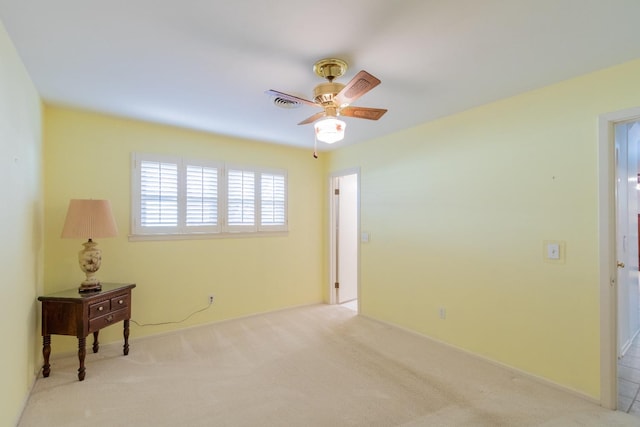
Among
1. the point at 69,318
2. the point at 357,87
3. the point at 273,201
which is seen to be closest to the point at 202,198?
the point at 273,201

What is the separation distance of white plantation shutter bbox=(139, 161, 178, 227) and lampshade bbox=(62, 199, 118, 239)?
2.06 ft

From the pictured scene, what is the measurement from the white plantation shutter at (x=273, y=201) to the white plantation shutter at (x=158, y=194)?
115 cm

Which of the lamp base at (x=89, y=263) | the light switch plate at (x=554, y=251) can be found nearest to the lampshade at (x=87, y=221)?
the lamp base at (x=89, y=263)

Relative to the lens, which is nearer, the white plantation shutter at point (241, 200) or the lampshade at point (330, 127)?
the lampshade at point (330, 127)

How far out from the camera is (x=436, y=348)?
125 inches

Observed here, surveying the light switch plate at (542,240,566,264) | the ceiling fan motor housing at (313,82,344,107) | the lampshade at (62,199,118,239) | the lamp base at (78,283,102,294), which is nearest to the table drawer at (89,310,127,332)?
the lamp base at (78,283,102,294)

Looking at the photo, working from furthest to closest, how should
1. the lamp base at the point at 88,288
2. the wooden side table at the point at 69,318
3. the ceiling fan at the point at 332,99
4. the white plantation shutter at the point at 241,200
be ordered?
the white plantation shutter at the point at 241,200
the lamp base at the point at 88,288
the wooden side table at the point at 69,318
the ceiling fan at the point at 332,99

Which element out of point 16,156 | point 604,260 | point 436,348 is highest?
point 16,156

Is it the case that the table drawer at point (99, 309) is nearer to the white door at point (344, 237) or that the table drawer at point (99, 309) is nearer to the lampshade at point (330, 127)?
the lampshade at point (330, 127)

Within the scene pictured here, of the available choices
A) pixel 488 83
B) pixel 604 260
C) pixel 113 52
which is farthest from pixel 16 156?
pixel 604 260

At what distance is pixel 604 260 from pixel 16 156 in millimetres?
4142

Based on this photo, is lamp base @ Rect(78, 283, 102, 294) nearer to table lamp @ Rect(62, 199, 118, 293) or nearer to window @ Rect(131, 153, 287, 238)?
table lamp @ Rect(62, 199, 118, 293)

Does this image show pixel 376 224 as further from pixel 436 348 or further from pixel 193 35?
pixel 193 35

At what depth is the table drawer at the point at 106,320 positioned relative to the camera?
2.61 meters
